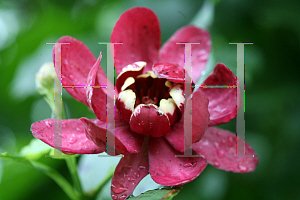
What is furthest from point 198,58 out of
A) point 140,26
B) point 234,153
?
point 234,153

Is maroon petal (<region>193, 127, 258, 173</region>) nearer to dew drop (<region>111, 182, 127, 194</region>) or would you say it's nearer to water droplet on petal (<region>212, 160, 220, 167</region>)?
water droplet on petal (<region>212, 160, 220, 167</region>)

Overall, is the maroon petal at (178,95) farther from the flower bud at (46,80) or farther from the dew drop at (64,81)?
the flower bud at (46,80)

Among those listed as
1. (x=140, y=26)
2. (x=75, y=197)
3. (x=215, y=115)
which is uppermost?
(x=140, y=26)

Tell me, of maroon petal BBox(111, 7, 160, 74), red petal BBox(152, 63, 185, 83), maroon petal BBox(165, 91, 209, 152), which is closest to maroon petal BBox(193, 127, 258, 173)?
maroon petal BBox(165, 91, 209, 152)

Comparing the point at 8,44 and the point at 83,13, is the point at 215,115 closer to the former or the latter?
the point at 83,13

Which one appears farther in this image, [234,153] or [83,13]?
[83,13]

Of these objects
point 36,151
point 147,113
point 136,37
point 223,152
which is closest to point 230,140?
point 223,152
